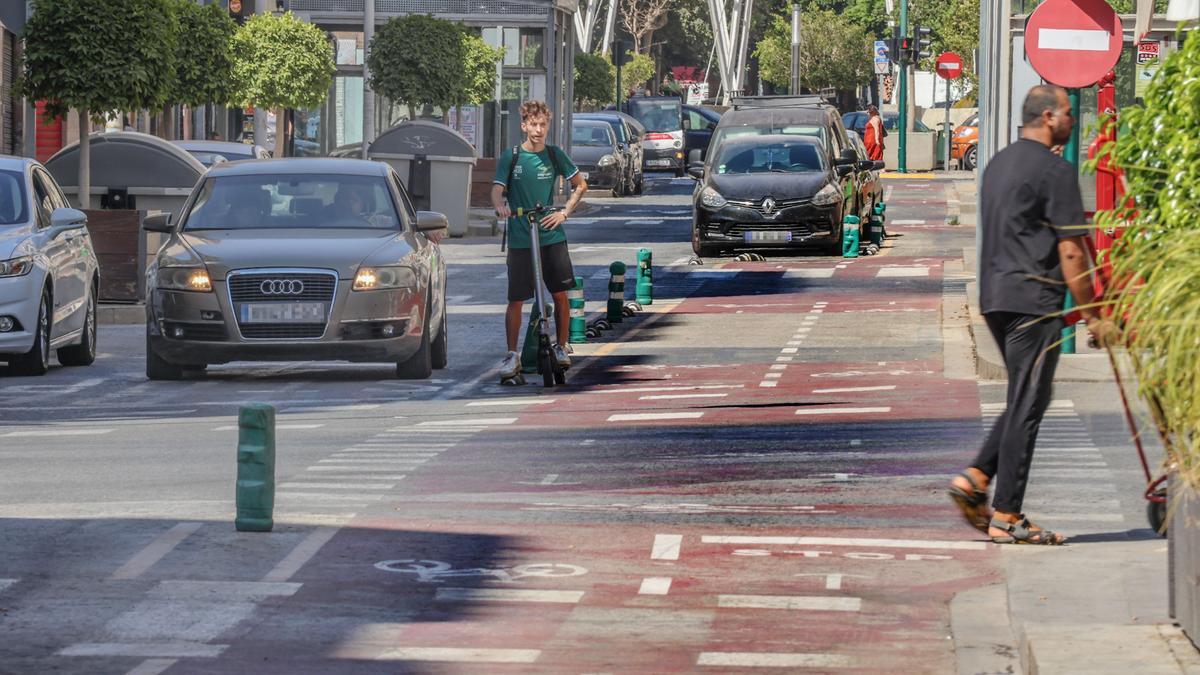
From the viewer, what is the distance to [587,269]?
30.6m

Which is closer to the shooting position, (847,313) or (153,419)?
(153,419)

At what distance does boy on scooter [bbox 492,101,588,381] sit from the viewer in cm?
1712

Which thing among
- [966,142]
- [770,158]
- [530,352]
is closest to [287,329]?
[530,352]

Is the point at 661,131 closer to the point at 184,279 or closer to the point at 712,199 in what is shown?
the point at 712,199

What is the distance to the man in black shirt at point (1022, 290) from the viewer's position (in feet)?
31.9

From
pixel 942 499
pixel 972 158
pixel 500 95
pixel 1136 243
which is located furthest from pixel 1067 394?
pixel 972 158

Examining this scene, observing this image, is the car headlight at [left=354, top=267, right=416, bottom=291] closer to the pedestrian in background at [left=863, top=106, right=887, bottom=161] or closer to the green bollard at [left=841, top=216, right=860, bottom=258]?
the green bollard at [left=841, top=216, right=860, bottom=258]

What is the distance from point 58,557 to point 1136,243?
4701 mm

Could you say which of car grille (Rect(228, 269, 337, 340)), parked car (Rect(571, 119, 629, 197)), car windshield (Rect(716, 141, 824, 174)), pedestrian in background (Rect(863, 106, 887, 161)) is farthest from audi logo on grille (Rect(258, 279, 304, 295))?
parked car (Rect(571, 119, 629, 197))

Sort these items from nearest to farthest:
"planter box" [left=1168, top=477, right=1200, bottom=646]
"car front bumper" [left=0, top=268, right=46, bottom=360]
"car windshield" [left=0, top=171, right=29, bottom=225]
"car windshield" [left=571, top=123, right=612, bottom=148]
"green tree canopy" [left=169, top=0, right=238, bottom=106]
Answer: "planter box" [left=1168, top=477, right=1200, bottom=646], "car front bumper" [left=0, top=268, right=46, bottom=360], "car windshield" [left=0, top=171, right=29, bottom=225], "green tree canopy" [left=169, top=0, right=238, bottom=106], "car windshield" [left=571, top=123, right=612, bottom=148]

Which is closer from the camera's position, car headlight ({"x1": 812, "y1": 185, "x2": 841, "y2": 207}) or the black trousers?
the black trousers

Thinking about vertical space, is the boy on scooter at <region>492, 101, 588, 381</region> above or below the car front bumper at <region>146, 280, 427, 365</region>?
above

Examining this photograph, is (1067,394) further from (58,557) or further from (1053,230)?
(58,557)

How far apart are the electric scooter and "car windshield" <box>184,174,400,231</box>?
1410 mm
